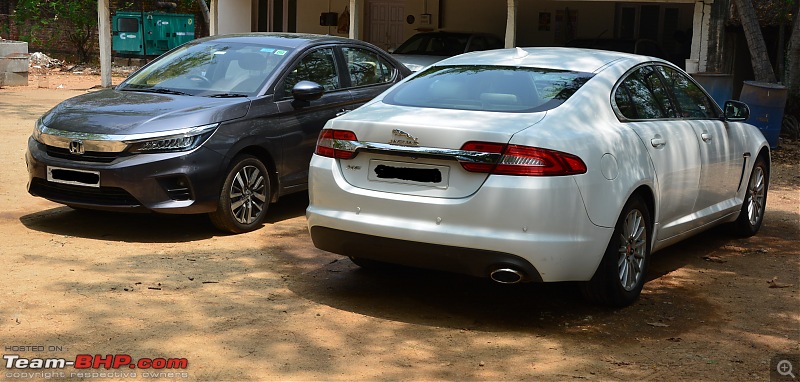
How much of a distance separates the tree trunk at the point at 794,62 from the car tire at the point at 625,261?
34.7ft

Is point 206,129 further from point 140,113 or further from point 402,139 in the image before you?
point 402,139

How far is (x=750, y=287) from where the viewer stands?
6918 mm

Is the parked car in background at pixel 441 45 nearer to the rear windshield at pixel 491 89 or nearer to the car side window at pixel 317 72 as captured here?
the car side window at pixel 317 72

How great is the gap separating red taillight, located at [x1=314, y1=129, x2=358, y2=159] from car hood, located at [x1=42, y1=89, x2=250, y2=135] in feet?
6.14

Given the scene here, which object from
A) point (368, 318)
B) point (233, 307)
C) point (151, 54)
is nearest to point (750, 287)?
point (368, 318)

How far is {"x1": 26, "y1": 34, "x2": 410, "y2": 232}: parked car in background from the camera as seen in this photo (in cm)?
745

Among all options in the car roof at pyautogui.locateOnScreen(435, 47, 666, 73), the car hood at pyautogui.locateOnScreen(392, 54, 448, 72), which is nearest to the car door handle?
the car roof at pyautogui.locateOnScreen(435, 47, 666, 73)

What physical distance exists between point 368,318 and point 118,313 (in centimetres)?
142

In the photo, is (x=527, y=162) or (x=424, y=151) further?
(x=424, y=151)

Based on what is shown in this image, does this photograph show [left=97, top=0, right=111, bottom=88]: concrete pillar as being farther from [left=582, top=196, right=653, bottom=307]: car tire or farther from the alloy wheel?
[left=582, top=196, right=653, bottom=307]: car tire

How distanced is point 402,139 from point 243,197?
2685 millimetres

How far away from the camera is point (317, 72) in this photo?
29.5 ft

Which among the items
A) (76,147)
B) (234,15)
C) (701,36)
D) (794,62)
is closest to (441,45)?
(701,36)

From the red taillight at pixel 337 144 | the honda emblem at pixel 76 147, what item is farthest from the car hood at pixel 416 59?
the red taillight at pixel 337 144
